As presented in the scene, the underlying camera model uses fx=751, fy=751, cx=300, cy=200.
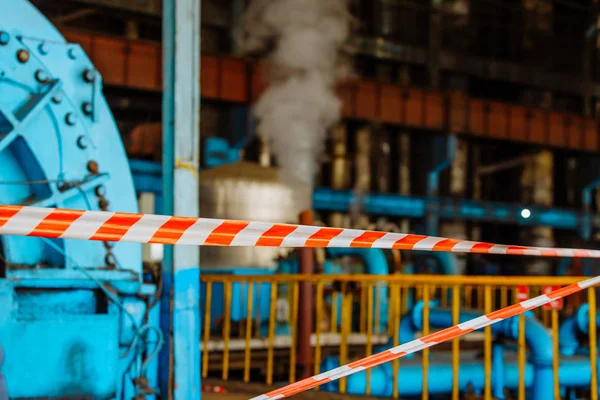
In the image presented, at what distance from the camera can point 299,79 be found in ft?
63.9

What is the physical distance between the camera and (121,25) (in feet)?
76.3

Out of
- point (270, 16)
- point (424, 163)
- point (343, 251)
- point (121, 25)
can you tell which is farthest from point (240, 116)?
point (343, 251)

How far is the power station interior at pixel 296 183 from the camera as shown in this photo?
4.61m

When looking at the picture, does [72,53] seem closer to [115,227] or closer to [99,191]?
[99,191]

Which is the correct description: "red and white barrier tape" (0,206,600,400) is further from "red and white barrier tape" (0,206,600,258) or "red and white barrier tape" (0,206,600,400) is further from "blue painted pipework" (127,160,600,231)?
"blue painted pipework" (127,160,600,231)

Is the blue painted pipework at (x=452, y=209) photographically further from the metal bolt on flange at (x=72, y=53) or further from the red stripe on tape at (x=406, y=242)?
the red stripe on tape at (x=406, y=242)

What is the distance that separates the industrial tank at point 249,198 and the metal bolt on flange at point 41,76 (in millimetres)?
9508

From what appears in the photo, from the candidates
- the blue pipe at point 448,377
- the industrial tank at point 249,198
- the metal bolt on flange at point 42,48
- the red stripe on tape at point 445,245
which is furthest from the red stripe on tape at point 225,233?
the industrial tank at point 249,198

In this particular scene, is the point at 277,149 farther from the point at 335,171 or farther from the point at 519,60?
the point at 519,60

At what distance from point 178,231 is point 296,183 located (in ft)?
40.6

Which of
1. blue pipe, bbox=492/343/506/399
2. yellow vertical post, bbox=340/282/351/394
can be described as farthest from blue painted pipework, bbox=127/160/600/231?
blue pipe, bbox=492/343/506/399

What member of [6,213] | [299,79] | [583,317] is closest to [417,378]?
[583,317]

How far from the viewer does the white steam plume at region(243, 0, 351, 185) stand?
1853 cm

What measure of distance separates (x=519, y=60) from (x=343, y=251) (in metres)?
20.6
